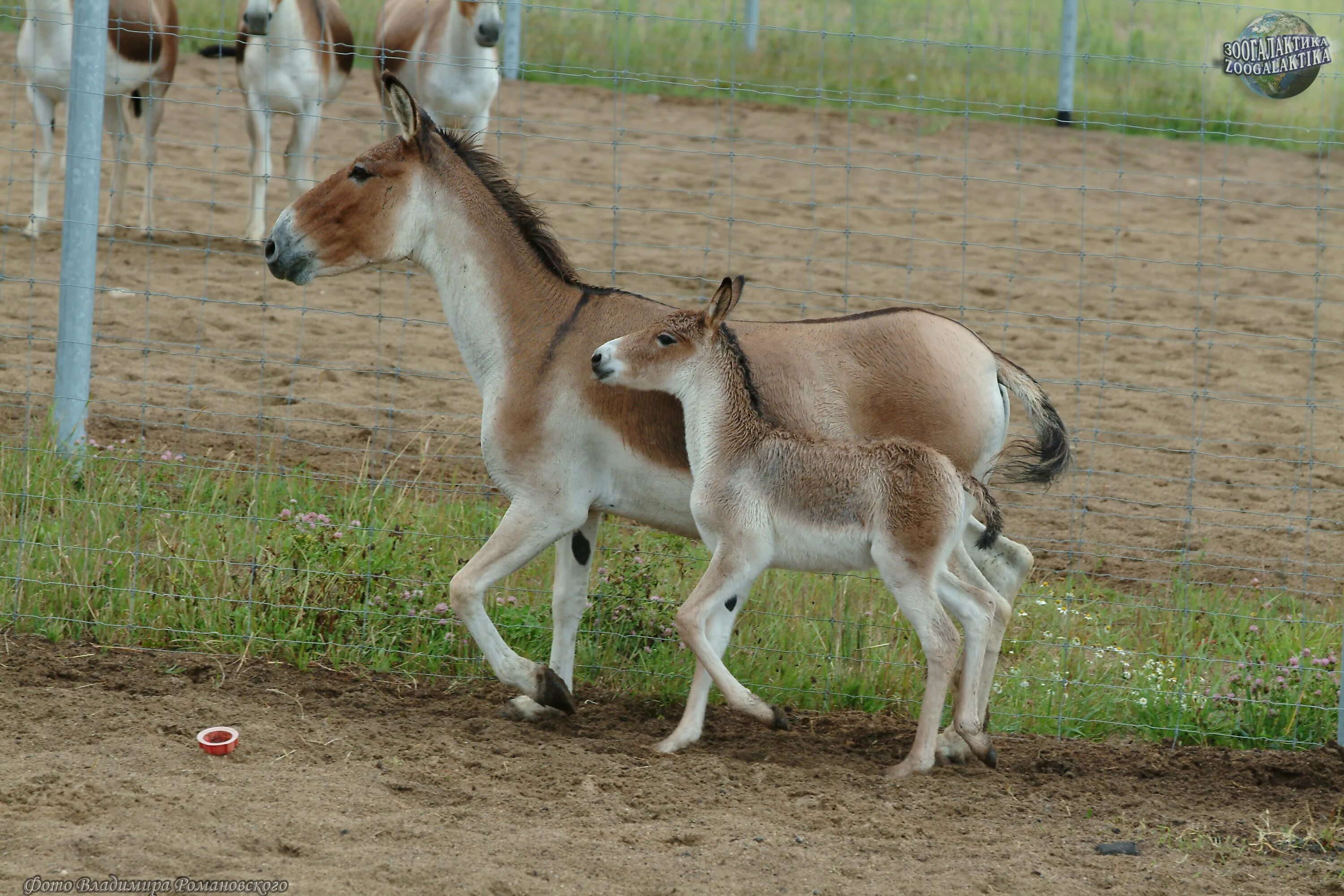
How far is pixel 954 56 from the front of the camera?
18359 mm

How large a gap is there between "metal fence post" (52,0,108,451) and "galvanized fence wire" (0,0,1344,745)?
26 centimetres

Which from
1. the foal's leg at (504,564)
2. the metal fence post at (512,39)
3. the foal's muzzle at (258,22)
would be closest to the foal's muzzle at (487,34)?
the foal's muzzle at (258,22)

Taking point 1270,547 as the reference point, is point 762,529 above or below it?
above

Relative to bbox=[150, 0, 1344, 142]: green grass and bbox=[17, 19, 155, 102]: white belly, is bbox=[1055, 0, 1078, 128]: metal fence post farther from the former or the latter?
bbox=[17, 19, 155, 102]: white belly

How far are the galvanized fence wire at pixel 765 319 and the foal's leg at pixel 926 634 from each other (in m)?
0.79

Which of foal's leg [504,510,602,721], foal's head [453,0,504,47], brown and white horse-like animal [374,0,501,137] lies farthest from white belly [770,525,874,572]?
foal's head [453,0,504,47]

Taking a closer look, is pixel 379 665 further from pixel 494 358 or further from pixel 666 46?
pixel 666 46

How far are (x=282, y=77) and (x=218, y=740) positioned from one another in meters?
7.79

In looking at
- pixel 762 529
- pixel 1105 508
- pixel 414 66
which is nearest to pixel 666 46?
pixel 414 66

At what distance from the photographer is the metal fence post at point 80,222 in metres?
6.87

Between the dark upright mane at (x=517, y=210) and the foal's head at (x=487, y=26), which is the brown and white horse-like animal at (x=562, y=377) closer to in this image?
the dark upright mane at (x=517, y=210)

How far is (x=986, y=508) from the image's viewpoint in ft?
16.7

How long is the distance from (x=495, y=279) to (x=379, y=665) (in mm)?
1673

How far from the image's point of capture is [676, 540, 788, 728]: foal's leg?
511 centimetres
